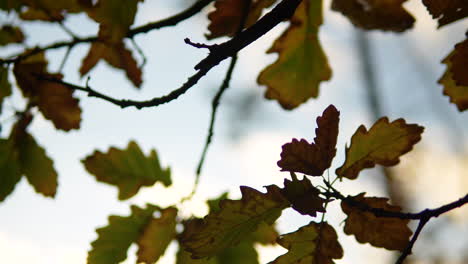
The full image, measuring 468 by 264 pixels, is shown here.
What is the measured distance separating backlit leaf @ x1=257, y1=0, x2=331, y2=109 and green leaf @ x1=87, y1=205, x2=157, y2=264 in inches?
14.3

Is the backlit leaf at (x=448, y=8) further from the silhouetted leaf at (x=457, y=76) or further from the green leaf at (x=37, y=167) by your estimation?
the green leaf at (x=37, y=167)

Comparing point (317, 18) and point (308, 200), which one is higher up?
point (317, 18)

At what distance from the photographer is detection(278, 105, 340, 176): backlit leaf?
0.61 metres

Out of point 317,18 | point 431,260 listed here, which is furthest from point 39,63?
point 431,260

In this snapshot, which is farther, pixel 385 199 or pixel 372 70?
pixel 372 70

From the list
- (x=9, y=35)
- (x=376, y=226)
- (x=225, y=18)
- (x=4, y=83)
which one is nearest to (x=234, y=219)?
(x=376, y=226)

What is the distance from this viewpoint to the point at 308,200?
0.60 m

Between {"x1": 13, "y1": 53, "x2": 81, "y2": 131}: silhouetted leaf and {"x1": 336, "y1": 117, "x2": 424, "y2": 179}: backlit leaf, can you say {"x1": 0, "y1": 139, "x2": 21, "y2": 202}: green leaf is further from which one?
{"x1": 336, "y1": 117, "x2": 424, "y2": 179}: backlit leaf

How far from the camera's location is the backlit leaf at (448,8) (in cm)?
64

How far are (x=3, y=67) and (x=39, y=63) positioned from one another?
0.25 ft

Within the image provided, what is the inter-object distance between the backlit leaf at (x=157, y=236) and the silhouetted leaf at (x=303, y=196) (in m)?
0.40

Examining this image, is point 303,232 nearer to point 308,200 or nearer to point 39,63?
point 308,200

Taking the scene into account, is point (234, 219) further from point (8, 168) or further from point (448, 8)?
point (8, 168)

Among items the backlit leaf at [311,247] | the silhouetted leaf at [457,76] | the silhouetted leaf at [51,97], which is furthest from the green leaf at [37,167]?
the silhouetted leaf at [457,76]
